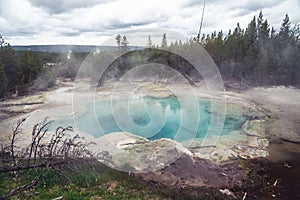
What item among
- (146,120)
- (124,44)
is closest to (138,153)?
(146,120)

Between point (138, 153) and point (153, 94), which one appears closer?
point (138, 153)

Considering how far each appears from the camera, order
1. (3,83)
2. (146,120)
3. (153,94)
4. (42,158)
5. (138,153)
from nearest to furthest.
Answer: (42,158) → (138,153) → (146,120) → (3,83) → (153,94)

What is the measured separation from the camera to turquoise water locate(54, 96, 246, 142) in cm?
1495

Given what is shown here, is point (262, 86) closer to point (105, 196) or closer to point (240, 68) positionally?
point (240, 68)

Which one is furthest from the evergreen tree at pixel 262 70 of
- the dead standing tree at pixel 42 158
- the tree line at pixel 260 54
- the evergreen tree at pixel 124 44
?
the dead standing tree at pixel 42 158

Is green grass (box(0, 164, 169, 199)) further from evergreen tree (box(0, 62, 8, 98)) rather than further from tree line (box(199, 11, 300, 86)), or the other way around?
tree line (box(199, 11, 300, 86))

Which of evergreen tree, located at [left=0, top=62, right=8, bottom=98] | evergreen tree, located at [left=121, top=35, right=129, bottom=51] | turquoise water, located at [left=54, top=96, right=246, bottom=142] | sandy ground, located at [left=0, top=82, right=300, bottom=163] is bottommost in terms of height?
turquoise water, located at [left=54, top=96, right=246, bottom=142]

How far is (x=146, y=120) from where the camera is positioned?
17.3 meters

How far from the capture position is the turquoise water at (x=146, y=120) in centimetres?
1495

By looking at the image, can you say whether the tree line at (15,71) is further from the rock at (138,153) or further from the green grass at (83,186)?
the green grass at (83,186)

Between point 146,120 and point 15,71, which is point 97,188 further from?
point 15,71

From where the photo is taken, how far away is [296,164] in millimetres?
10438

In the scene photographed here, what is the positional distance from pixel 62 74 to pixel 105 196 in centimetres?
3398

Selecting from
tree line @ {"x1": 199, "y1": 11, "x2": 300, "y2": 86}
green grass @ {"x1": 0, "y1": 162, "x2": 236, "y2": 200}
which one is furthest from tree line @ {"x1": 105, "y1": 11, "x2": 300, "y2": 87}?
green grass @ {"x1": 0, "y1": 162, "x2": 236, "y2": 200}
